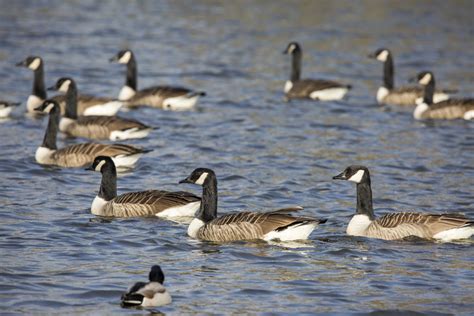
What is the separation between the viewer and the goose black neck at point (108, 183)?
50.6 ft

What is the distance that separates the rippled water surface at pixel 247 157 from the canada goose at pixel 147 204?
0.18 m

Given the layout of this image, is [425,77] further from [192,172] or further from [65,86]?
[192,172]

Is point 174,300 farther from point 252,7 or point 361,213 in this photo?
point 252,7

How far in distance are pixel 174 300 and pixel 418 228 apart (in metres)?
3.93

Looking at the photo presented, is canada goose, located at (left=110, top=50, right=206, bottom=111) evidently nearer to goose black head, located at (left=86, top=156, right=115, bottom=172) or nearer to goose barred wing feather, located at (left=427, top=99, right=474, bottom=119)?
goose barred wing feather, located at (left=427, top=99, right=474, bottom=119)

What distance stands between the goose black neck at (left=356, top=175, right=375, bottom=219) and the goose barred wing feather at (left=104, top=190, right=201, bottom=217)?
2.15 m

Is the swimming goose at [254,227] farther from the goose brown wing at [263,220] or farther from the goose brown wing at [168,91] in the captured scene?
the goose brown wing at [168,91]

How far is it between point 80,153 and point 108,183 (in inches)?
118

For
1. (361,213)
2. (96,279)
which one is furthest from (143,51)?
(96,279)

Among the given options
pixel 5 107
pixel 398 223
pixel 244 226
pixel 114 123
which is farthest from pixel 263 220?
pixel 5 107

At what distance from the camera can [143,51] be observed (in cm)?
3164

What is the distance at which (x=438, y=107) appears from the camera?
23.5 m

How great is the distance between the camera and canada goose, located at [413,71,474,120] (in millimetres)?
23156

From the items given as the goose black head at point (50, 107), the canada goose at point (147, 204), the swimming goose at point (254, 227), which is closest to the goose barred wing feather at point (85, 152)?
the goose black head at point (50, 107)
